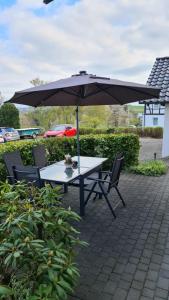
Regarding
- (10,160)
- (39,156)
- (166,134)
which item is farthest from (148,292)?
(166,134)

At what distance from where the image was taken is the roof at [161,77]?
32.6ft

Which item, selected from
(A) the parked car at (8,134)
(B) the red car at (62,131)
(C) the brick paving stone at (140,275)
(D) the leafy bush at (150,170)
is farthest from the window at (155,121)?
(C) the brick paving stone at (140,275)

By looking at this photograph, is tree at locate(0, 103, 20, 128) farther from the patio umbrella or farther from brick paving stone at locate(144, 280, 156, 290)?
brick paving stone at locate(144, 280, 156, 290)

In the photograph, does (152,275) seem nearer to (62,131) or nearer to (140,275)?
(140,275)

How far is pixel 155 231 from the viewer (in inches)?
147

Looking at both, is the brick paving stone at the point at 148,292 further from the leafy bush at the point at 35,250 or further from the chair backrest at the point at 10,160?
the chair backrest at the point at 10,160

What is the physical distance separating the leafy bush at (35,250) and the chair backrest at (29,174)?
1.61 meters

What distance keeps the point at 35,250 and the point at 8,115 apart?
2337 centimetres

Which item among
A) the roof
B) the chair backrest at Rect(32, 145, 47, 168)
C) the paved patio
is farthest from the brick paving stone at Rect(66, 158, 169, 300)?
the roof

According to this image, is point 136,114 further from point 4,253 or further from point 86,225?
point 4,253

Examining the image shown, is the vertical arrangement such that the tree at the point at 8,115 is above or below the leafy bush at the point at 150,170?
above

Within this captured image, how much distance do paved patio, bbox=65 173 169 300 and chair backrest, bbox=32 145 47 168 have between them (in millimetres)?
1008

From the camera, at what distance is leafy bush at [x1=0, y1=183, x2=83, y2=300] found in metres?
1.44

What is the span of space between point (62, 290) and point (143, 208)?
342cm
